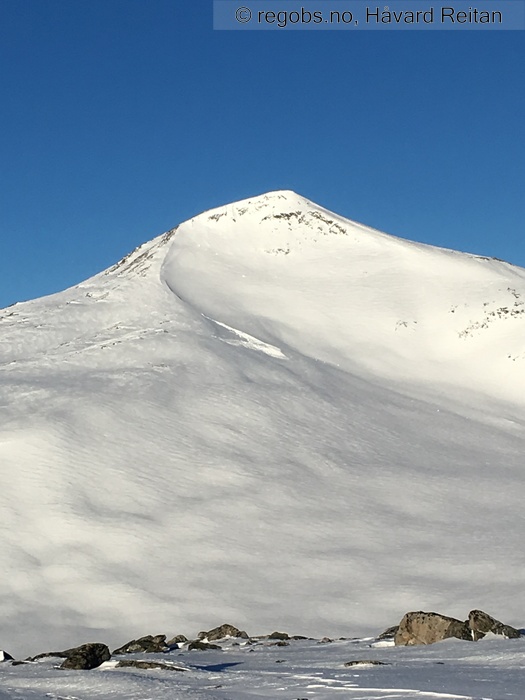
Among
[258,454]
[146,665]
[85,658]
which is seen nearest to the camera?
[146,665]

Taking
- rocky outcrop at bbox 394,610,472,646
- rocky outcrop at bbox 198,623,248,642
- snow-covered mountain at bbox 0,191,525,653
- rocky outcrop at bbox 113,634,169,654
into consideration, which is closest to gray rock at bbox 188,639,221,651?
rocky outcrop at bbox 113,634,169,654

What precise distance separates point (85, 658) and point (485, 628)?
7.68 meters

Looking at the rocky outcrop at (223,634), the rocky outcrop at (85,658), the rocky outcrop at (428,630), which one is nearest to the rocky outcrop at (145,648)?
the rocky outcrop at (223,634)

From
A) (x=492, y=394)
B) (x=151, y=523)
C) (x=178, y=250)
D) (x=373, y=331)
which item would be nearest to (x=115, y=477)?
(x=151, y=523)

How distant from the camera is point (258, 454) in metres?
38.3

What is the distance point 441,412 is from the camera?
5056 cm

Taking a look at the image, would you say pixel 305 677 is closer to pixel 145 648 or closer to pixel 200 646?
pixel 145 648

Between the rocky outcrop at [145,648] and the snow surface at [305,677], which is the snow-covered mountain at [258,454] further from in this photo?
the snow surface at [305,677]

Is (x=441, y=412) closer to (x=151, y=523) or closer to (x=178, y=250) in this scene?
(x=151, y=523)

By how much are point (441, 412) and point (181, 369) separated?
1612cm

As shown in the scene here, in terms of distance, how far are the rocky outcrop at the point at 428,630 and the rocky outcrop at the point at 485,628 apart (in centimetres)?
12

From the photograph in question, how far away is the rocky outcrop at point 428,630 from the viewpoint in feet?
51.8

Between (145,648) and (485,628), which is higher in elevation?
(485,628)

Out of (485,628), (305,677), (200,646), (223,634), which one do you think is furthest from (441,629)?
(223,634)
